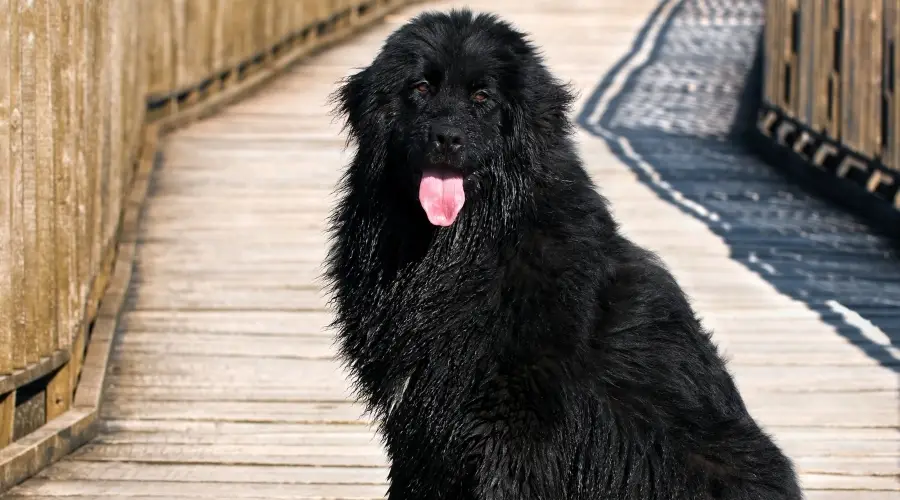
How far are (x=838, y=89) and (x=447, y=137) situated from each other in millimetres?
5952

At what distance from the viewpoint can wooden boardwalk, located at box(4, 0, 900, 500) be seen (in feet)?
15.4

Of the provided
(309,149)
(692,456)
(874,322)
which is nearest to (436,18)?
(692,456)

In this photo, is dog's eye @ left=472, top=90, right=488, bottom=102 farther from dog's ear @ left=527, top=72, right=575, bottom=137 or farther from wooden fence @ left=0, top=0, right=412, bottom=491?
wooden fence @ left=0, top=0, right=412, bottom=491

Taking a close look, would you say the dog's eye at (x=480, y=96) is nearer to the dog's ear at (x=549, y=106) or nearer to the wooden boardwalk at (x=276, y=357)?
the dog's ear at (x=549, y=106)

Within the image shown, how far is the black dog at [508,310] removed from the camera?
132 inches

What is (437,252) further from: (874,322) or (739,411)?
(874,322)

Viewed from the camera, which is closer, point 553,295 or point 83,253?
point 553,295

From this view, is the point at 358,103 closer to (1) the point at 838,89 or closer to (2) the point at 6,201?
(2) the point at 6,201

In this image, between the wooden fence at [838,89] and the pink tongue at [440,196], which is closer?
the pink tongue at [440,196]

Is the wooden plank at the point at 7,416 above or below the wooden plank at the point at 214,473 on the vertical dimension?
above

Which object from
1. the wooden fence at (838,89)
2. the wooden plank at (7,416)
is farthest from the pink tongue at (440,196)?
the wooden fence at (838,89)

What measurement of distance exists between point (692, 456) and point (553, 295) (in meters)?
0.57

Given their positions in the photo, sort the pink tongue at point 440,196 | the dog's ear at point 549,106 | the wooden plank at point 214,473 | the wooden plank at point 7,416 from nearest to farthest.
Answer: the pink tongue at point 440,196 → the dog's ear at point 549,106 → the wooden plank at point 7,416 → the wooden plank at point 214,473

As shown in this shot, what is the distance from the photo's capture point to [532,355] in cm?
334
